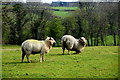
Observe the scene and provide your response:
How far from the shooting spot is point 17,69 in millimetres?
14109

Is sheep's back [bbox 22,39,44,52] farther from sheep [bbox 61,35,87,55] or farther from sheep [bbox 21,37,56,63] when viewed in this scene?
sheep [bbox 61,35,87,55]

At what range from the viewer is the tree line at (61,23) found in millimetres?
51750

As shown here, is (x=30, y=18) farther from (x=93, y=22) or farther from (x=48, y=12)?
(x=93, y=22)

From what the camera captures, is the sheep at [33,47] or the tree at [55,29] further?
the tree at [55,29]

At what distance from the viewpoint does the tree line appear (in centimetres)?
5175

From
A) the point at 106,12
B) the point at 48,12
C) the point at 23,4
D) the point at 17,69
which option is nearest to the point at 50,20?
the point at 48,12

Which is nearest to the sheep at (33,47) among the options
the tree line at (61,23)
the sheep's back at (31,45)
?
the sheep's back at (31,45)

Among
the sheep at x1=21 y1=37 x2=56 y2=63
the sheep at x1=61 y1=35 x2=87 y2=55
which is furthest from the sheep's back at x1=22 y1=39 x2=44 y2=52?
the sheep at x1=61 y1=35 x2=87 y2=55

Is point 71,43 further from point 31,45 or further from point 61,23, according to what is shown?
point 61,23

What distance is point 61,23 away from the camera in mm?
54719

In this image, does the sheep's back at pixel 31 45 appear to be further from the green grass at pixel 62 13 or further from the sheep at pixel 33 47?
the green grass at pixel 62 13

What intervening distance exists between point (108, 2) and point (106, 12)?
2470 millimetres

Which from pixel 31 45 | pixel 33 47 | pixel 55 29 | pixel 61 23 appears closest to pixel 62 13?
pixel 61 23

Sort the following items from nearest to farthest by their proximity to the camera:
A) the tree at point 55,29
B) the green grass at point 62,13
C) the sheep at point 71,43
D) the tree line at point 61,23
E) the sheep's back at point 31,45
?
the sheep's back at point 31,45 < the sheep at point 71,43 < the tree at point 55,29 < the tree line at point 61,23 < the green grass at point 62,13
